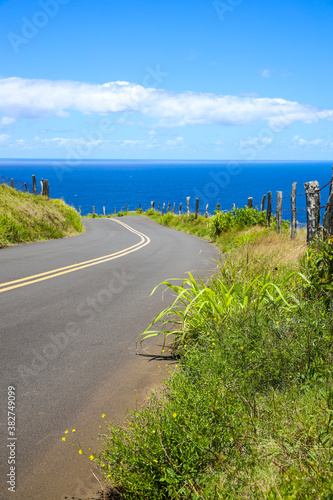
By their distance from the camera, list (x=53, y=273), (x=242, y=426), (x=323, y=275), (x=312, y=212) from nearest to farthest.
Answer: (x=242, y=426) → (x=323, y=275) → (x=312, y=212) → (x=53, y=273)

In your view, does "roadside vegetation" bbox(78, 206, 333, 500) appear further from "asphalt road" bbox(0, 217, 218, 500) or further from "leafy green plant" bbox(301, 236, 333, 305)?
"asphalt road" bbox(0, 217, 218, 500)

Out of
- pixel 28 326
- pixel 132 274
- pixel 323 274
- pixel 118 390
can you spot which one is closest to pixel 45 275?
pixel 132 274

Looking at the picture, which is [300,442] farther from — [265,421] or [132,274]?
[132,274]

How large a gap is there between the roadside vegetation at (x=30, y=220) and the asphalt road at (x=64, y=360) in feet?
25.0

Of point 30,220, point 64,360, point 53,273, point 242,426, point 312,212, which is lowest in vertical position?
point 64,360

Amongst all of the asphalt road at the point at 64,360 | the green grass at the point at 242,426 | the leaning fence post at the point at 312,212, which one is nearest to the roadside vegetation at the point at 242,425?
the green grass at the point at 242,426

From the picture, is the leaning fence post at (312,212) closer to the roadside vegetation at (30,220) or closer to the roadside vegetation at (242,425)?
the roadside vegetation at (242,425)

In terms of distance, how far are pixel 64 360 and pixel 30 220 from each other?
1641 centimetres

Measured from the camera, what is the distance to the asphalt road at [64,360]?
3.10m

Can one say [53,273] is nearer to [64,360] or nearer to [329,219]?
[64,360]

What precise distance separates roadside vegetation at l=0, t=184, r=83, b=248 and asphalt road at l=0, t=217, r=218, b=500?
7.62 meters

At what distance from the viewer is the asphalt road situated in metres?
3.10

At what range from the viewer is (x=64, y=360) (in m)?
4.90

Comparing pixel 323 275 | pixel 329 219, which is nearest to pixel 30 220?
pixel 329 219
